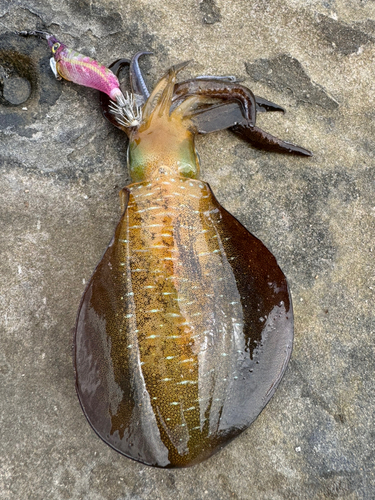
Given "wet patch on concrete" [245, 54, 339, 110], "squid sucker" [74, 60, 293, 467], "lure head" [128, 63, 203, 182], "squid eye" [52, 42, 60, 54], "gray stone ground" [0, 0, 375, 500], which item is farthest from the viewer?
"wet patch on concrete" [245, 54, 339, 110]

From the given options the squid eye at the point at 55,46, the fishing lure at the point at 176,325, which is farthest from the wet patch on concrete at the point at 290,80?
the squid eye at the point at 55,46

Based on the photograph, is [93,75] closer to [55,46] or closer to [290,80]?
[55,46]

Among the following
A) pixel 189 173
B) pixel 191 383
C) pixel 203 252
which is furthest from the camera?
pixel 189 173

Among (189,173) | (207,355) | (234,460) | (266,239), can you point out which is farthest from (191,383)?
(189,173)

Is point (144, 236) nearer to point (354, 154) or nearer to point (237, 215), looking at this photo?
point (237, 215)

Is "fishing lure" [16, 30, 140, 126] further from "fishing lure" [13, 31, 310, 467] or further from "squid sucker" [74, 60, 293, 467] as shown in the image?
"squid sucker" [74, 60, 293, 467]

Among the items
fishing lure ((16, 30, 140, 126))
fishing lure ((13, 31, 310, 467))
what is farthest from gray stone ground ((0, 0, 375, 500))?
fishing lure ((13, 31, 310, 467))

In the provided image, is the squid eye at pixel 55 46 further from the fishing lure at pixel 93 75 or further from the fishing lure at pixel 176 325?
the fishing lure at pixel 176 325
